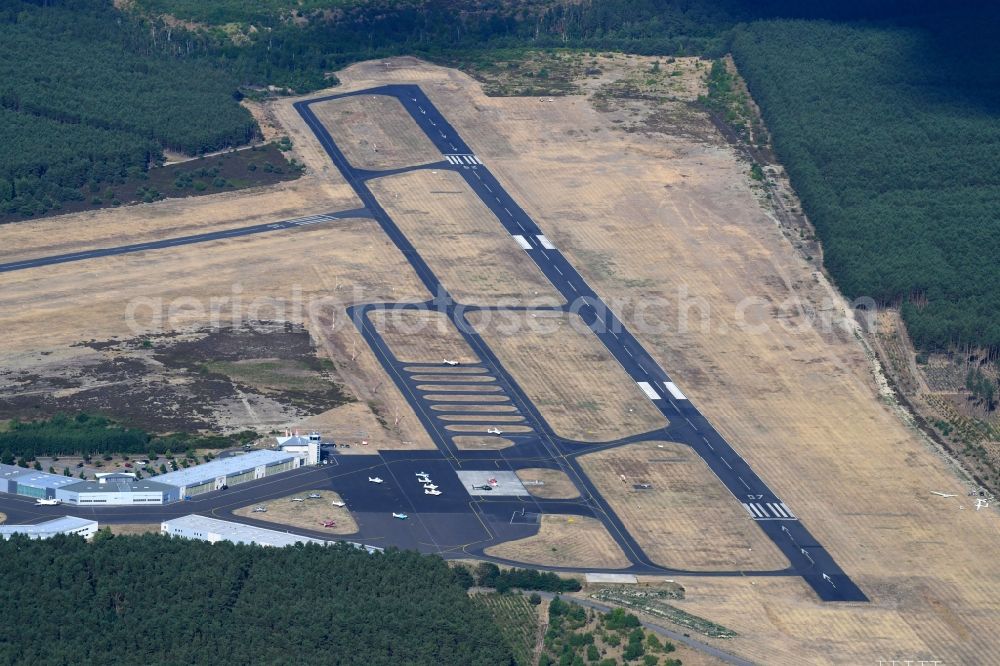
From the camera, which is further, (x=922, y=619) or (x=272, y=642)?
(x=922, y=619)

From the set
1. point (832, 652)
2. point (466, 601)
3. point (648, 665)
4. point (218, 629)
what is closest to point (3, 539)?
point (218, 629)

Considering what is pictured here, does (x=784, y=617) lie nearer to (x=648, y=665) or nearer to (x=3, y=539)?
(x=648, y=665)

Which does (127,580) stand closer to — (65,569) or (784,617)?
(65,569)

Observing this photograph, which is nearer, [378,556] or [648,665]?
[648,665]

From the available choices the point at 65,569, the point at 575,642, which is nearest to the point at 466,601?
the point at 575,642
